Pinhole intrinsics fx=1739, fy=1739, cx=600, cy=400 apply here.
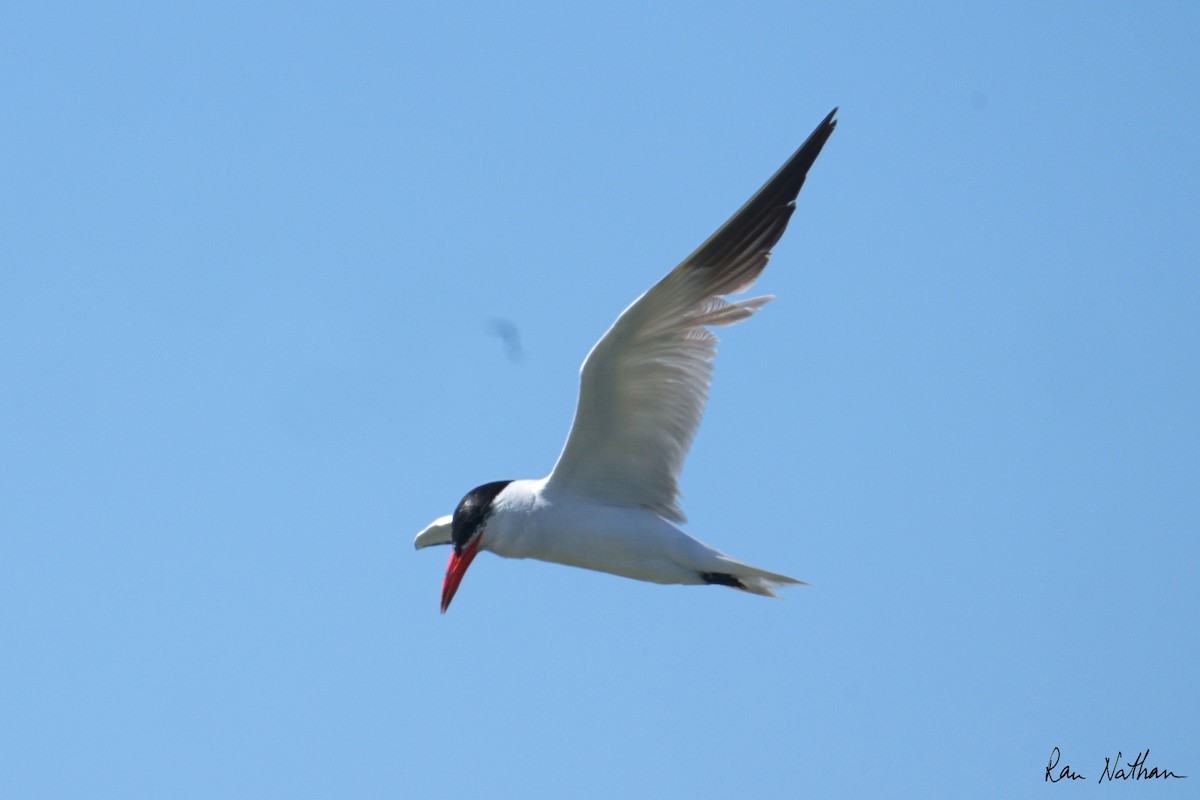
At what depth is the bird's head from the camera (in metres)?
10.4

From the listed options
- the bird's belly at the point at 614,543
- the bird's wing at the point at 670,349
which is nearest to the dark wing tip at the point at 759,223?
the bird's wing at the point at 670,349

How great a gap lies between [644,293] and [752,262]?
693mm

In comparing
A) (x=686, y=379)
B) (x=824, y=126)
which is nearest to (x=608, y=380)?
(x=686, y=379)

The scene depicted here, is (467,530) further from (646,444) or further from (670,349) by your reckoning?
(670,349)

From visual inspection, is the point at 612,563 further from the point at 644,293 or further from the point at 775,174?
the point at 775,174

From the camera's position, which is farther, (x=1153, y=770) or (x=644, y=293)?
(x=1153, y=770)

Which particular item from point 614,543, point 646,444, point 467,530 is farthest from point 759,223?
point 467,530

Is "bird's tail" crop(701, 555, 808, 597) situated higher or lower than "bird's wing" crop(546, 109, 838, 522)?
lower

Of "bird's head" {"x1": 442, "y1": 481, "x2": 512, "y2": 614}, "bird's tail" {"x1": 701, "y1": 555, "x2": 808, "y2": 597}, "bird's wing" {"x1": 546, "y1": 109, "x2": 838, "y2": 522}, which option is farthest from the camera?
"bird's head" {"x1": 442, "y1": 481, "x2": 512, "y2": 614}

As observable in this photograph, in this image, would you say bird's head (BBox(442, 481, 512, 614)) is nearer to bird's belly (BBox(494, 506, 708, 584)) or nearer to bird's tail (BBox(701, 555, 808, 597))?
bird's belly (BBox(494, 506, 708, 584))

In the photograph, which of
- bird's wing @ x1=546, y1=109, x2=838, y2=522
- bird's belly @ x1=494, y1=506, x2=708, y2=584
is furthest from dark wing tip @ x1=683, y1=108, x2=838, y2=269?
bird's belly @ x1=494, y1=506, x2=708, y2=584

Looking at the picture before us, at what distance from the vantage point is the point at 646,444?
10281 mm

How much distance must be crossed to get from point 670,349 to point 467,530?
5.47ft

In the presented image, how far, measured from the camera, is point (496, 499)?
10.4 m
